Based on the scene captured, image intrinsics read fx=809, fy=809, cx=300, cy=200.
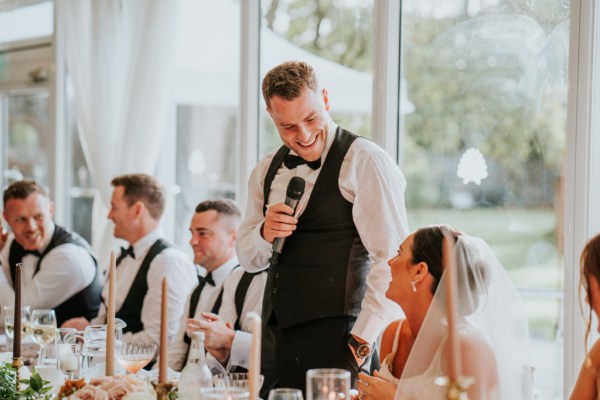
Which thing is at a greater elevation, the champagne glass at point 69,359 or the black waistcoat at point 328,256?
the black waistcoat at point 328,256

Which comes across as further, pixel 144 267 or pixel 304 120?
pixel 144 267

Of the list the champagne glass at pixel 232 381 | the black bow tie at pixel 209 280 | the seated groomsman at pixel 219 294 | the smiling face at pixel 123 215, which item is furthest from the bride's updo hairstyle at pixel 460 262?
the smiling face at pixel 123 215

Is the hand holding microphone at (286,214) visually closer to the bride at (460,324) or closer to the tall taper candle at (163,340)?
the bride at (460,324)

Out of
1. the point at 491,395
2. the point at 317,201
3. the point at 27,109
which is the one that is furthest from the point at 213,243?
the point at 27,109

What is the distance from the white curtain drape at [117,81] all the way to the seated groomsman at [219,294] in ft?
4.04

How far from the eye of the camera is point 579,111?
2959 millimetres

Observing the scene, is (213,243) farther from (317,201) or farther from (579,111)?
(579,111)

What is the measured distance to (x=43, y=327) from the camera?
273 cm

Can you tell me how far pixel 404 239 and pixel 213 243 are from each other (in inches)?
52.2

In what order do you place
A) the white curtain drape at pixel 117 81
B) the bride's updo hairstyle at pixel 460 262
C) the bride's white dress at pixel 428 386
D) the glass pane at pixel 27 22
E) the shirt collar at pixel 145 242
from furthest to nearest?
the glass pane at pixel 27 22, the white curtain drape at pixel 117 81, the shirt collar at pixel 145 242, the bride's updo hairstyle at pixel 460 262, the bride's white dress at pixel 428 386

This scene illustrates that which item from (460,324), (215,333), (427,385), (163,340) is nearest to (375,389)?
(427,385)

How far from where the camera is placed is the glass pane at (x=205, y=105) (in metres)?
4.76

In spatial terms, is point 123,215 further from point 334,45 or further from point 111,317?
point 111,317

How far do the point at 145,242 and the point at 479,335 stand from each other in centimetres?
228
